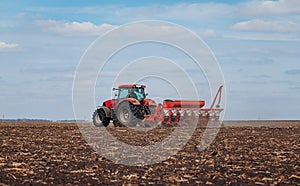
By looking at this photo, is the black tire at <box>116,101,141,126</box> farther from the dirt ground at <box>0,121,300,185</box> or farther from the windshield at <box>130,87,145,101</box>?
the dirt ground at <box>0,121,300,185</box>

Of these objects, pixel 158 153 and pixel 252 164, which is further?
pixel 158 153

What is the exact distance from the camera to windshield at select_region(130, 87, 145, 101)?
123ft

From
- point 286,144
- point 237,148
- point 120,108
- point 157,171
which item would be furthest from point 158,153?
Result: point 120,108

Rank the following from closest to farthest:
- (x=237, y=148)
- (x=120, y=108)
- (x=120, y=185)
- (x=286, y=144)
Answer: (x=120, y=185) → (x=237, y=148) → (x=286, y=144) → (x=120, y=108)

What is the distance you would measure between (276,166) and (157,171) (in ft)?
11.6

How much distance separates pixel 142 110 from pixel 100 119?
11.4ft

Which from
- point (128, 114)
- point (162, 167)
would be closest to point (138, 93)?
point (128, 114)

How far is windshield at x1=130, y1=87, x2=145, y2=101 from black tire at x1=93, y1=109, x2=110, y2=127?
8.55 feet

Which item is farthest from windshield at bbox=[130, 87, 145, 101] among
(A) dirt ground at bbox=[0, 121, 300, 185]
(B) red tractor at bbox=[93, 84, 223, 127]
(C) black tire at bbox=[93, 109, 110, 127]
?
(A) dirt ground at bbox=[0, 121, 300, 185]

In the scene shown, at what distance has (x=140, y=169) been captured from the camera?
15.5 meters

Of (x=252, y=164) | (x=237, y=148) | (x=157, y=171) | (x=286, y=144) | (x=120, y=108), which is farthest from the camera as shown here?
(x=120, y=108)

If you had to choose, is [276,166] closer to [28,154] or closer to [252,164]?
[252,164]

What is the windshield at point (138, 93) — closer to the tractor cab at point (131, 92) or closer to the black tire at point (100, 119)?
the tractor cab at point (131, 92)

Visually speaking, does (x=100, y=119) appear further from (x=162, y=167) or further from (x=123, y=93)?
(x=162, y=167)
